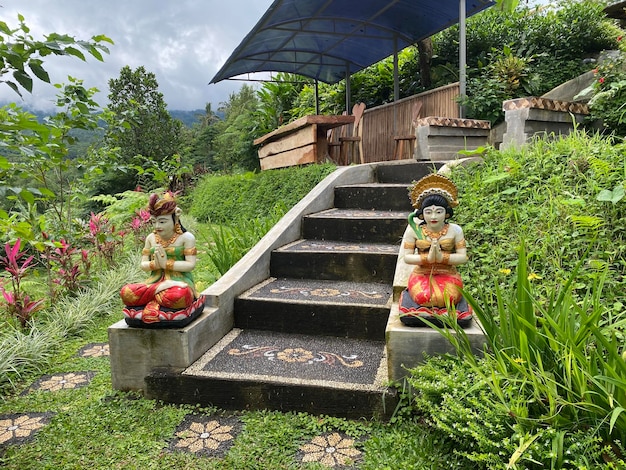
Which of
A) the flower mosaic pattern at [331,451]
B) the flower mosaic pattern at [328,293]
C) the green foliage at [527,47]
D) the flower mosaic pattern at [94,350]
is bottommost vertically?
the flower mosaic pattern at [331,451]

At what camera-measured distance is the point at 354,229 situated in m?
4.25

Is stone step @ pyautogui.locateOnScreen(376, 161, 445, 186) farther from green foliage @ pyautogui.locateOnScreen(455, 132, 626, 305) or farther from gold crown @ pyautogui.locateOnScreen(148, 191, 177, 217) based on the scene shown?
gold crown @ pyautogui.locateOnScreen(148, 191, 177, 217)

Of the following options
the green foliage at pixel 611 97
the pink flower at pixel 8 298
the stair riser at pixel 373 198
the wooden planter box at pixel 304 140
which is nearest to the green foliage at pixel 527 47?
the green foliage at pixel 611 97

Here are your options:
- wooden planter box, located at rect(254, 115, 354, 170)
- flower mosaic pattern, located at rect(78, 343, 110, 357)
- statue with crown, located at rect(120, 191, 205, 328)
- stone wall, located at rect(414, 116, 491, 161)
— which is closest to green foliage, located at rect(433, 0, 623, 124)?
stone wall, located at rect(414, 116, 491, 161)

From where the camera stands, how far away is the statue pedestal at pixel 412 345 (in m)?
2.19

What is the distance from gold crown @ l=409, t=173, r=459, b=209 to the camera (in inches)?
93.5

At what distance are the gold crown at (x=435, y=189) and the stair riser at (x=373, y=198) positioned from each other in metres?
2.19

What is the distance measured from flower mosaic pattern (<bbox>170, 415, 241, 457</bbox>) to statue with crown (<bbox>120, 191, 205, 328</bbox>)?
1.81 ft

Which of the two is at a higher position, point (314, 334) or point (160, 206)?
point (160, 206)

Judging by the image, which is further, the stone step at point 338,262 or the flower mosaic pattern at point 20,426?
the stone step at point 338,262

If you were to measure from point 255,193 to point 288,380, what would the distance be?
568cm

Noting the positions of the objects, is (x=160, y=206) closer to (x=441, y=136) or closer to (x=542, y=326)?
(x=542, y=326)

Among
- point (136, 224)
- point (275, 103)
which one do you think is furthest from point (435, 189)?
point (275, 103)

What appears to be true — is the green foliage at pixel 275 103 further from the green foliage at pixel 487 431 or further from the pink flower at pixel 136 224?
the green foliage at pixel 487 431
